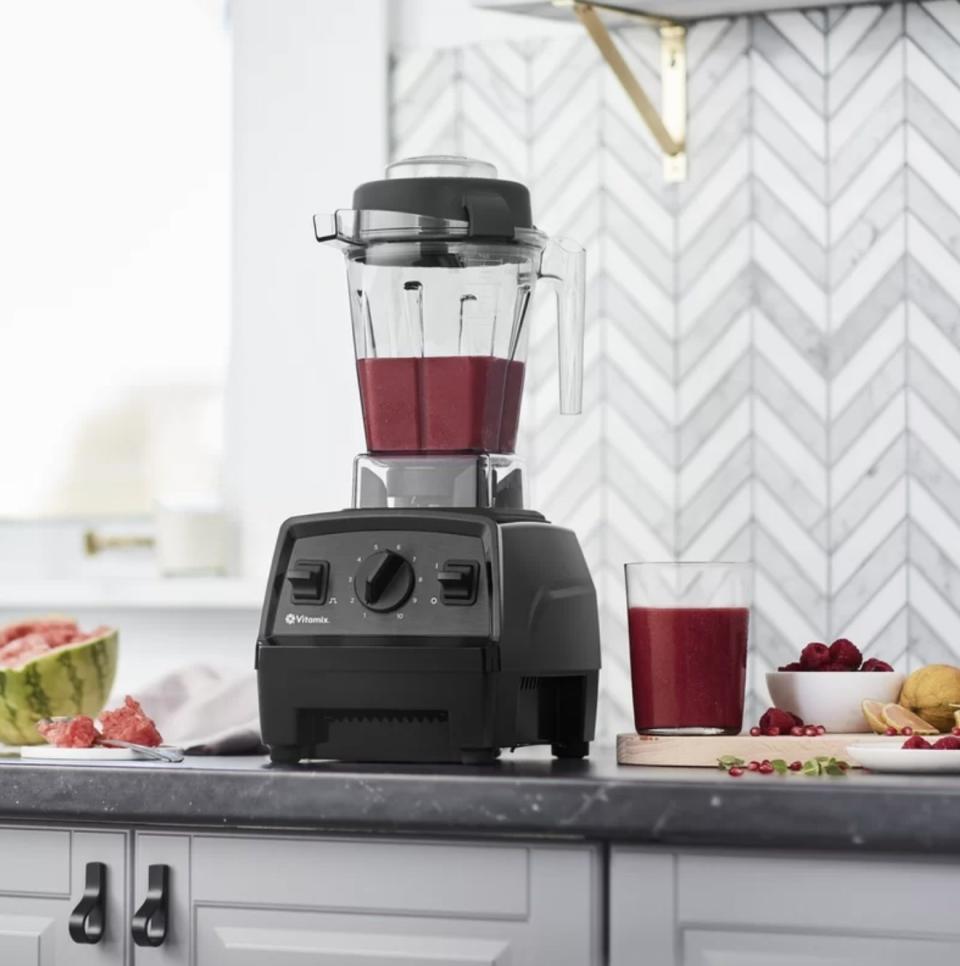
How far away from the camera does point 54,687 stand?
5.73 feet

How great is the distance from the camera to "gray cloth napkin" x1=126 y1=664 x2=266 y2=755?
1839mm

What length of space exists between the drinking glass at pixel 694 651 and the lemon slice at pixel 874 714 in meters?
0.12

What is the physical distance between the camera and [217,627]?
2.53 m

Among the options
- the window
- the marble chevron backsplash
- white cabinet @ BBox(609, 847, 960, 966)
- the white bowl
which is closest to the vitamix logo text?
white cabinet @ BBox(609, 847, 960, 966)

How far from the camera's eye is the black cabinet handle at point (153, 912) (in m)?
1.45

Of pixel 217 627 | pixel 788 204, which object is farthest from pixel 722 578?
pixel 217 627

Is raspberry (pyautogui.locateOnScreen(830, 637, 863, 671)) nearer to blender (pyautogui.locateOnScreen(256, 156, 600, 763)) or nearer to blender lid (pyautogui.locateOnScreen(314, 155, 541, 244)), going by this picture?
blender (pyautogui.locateOnScreen(256, 156, 600, 763))

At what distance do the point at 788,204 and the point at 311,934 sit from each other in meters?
1.27

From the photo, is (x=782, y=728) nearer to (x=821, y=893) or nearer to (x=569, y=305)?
(x=821, y=893)

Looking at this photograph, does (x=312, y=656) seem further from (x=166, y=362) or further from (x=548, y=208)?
(x=166, y=362)

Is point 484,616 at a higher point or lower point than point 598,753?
higher

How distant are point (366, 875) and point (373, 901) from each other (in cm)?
2

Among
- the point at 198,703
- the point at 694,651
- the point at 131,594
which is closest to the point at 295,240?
the point at 131,594

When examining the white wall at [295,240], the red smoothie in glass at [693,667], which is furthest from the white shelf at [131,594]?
the red smoothie in glass at [693,667]
